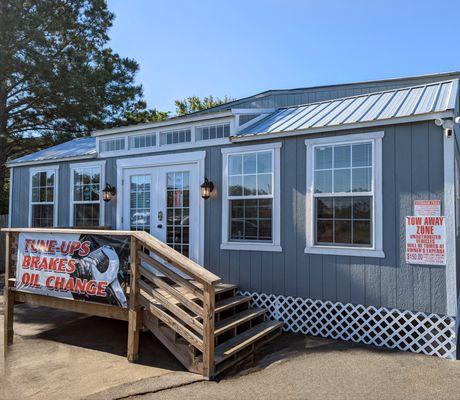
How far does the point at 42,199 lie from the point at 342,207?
7.10 m

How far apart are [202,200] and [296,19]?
5.50m

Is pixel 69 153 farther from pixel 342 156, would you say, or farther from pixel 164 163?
pixel 342 156

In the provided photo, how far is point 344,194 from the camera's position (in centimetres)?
532

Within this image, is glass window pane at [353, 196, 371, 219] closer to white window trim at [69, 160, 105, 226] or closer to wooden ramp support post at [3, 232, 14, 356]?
white window trim at [69, 160, 105, 226]

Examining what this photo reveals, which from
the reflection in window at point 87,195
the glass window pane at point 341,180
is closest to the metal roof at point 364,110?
the glass window pane at point 341,180

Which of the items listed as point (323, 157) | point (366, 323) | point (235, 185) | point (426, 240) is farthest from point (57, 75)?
point (426, 240)

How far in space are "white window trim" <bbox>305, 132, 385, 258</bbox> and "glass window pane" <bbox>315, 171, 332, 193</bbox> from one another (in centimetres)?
9

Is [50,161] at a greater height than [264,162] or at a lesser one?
greater

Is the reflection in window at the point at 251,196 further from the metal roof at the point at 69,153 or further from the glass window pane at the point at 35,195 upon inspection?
the glass window pane at the point at 35,195

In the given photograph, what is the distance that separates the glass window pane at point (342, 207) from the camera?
17.5 ft

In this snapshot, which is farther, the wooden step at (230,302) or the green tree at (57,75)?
the green tree at (57,75)

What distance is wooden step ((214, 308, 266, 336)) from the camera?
4613 millimetres

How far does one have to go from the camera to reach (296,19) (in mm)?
9164

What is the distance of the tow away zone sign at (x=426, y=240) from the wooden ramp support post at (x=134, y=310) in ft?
11.3
